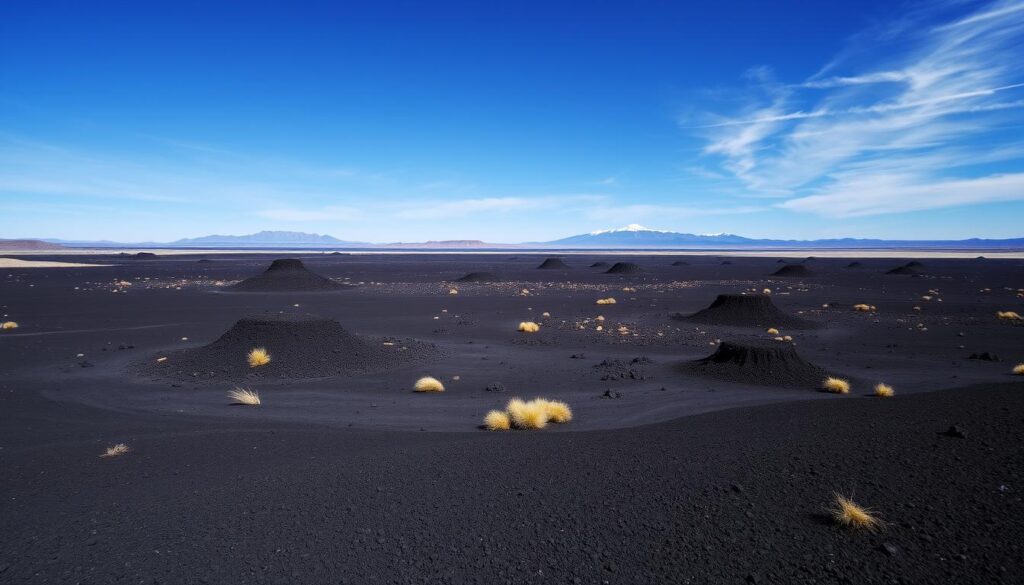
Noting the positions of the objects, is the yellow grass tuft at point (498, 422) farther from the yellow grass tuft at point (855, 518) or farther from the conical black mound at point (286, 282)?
the conical black mound at point (286, 282)

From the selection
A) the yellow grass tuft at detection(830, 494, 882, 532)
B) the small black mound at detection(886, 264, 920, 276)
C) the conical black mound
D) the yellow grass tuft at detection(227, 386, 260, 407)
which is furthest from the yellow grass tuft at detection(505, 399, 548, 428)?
the small black mound at detection(886, 264, 920, 276)

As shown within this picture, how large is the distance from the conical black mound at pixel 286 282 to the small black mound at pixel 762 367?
3860 centimetres

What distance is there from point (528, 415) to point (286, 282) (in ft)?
137

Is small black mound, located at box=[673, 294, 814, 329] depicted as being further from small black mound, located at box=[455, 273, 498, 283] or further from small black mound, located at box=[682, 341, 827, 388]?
small black mound, located at box=[455, 273, 498, 283]

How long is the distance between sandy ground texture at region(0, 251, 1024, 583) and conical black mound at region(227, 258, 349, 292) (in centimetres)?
2543

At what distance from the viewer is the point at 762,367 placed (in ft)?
53.5

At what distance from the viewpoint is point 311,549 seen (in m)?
6.39

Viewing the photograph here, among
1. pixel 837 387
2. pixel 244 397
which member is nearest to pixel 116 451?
pixel 244 397

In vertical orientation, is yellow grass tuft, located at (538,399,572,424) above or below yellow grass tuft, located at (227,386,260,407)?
above

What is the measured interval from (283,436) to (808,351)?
19218mm

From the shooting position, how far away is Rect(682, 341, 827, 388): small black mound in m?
15.7

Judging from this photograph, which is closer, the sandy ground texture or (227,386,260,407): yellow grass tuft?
the sandy ground texture

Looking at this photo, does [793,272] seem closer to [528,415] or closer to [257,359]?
[257,359]

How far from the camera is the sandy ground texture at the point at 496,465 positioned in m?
6.09
